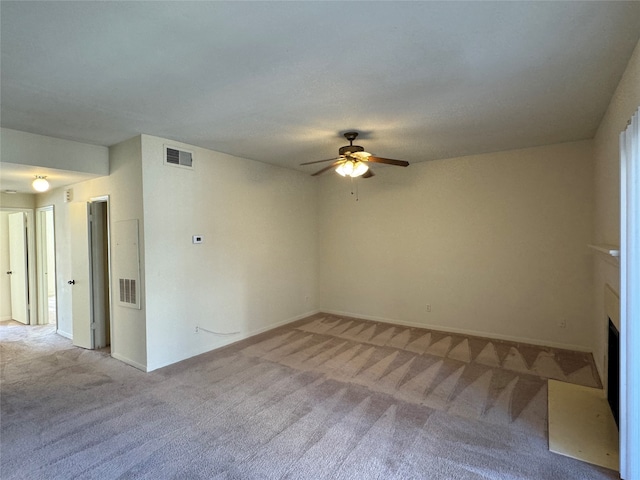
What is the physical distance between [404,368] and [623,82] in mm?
3365

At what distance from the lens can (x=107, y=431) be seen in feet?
8.77

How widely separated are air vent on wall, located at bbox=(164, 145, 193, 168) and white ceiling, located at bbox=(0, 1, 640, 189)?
0.28 m

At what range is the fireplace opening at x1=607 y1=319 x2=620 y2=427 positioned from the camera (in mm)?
2772

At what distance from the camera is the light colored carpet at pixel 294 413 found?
7.38 feet

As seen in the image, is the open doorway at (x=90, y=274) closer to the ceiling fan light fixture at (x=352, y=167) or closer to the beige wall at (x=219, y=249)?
the beige wall at (x=219, y=249)

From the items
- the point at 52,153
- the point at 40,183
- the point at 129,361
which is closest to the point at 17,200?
the point at 40,183

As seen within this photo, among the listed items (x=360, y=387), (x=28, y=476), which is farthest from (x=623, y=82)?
(x=28, y=476)

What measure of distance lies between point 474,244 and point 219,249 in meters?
3.96

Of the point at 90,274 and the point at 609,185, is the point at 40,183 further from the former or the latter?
the point at 609,185

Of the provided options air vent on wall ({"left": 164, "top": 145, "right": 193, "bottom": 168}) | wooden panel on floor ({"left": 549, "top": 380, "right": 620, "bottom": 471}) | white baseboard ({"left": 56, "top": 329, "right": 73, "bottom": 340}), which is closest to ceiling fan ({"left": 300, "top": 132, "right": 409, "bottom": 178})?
air vent on wall ({"left": 164, "top": 145, "right": 193, "bottom": 168})

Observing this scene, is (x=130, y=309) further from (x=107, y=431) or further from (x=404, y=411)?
(x=404, y=411)

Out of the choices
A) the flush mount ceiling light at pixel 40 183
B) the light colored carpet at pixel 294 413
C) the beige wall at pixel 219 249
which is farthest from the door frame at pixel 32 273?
the beige wall at pixel 219 249

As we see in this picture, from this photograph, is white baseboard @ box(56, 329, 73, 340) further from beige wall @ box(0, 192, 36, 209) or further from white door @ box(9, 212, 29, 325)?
beige wall @ box(0, 192, 36, 209)

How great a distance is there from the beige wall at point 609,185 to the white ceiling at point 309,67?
0.14 meters
